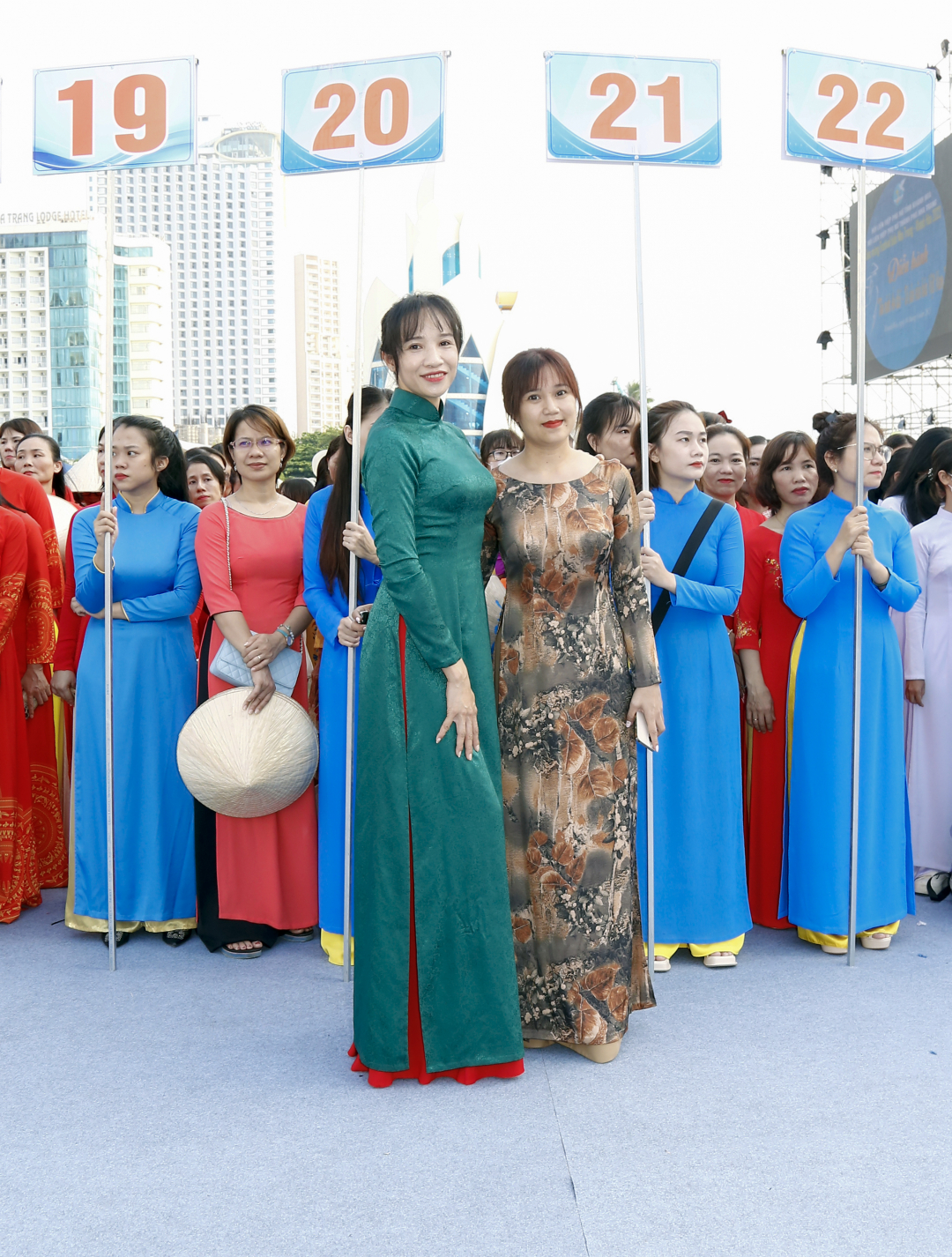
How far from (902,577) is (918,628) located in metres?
0.44

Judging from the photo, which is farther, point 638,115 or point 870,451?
point 870,451

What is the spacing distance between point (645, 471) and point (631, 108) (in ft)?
3.30

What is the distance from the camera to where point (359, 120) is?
124 inches

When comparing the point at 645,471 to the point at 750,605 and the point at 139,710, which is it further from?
the point at 139,710

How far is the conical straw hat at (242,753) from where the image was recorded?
3158mm

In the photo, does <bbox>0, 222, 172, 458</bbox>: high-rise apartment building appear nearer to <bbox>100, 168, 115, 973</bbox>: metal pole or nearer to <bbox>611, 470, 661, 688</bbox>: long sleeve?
<bbox>100, 168, 115, 973</bbox>: metal pole

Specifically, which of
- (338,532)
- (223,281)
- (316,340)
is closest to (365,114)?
(338,532)

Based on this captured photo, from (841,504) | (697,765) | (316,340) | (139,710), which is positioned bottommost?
(697,765)

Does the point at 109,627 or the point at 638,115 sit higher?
the point at 638,115

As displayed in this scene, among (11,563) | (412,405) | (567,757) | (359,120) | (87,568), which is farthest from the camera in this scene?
(11,563)

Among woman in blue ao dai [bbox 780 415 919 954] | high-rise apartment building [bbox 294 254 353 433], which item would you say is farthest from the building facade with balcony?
woman in blue ao dai [bbox 780 415 919 954]

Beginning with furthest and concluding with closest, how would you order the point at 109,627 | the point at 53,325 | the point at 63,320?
the point at 53,325
the point at 63,320
the point at 109,627

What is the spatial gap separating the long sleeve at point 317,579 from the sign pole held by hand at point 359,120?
8 cm

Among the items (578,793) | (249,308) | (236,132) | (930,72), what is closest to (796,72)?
(930,72)
